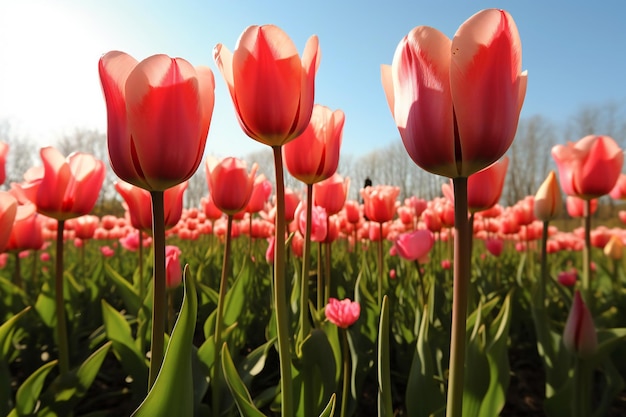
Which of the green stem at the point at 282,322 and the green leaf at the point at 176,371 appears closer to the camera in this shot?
the green leaf at the point at 176,371

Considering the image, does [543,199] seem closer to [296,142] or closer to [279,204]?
→ [296,142]

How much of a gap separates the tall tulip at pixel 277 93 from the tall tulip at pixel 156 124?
0.12m

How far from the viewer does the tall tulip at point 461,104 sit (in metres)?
0.50

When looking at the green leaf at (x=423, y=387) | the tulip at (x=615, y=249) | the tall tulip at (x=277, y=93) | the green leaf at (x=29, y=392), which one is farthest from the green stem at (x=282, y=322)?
the tulip at (x=615, y=249)

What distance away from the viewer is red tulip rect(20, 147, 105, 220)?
107cm

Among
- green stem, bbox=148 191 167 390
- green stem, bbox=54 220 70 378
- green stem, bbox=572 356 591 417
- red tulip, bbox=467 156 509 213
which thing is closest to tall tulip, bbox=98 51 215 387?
green stem, bbox=148 191 167 390

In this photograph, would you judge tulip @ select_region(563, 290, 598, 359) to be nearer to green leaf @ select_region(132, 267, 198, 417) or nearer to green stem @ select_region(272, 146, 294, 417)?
green stem @ select_region(272, 146, 294, 417)

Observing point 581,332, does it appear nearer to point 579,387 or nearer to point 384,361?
point 579,387

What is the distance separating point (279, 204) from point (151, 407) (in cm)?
34

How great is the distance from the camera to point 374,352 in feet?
5.00

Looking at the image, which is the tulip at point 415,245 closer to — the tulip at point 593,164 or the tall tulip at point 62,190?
the tulip at point 593,164

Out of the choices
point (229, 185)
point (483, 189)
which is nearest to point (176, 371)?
point (229, 185)

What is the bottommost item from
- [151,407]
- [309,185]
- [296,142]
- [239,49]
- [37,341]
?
[37,341]

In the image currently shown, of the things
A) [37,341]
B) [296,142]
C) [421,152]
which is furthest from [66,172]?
[37,341]
